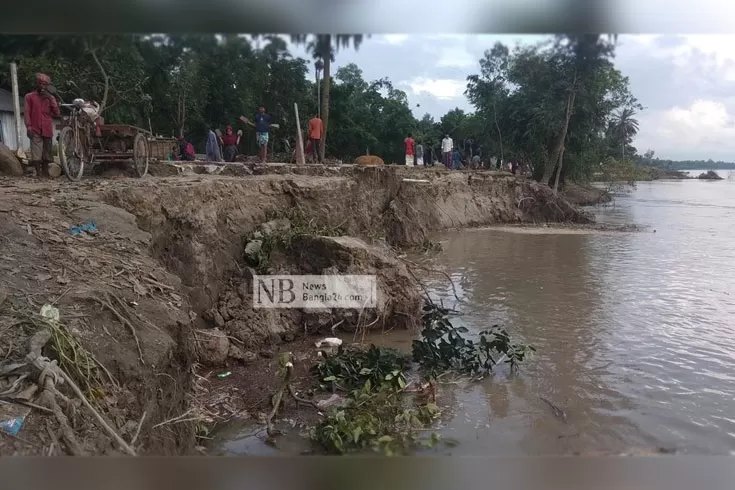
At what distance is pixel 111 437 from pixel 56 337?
25.3 inches

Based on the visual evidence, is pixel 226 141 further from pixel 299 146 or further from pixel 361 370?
pixel 361 370

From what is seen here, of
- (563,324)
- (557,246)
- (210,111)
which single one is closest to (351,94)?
(210,111)

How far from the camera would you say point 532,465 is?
1.26 metres

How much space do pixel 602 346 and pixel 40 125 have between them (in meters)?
6.80

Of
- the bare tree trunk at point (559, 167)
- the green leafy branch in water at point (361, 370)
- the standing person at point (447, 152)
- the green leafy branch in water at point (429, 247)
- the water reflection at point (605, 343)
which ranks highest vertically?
the standing person at point (447, 152)

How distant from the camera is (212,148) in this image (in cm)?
528

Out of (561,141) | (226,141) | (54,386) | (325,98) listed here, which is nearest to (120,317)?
(54,386)

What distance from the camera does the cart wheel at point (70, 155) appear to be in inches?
208

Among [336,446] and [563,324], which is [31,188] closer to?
[336,446]

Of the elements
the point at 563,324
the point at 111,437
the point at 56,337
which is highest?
the point at 56,337

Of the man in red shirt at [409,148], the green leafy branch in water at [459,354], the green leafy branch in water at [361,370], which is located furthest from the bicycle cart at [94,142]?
the man in red shirt at [409,148]

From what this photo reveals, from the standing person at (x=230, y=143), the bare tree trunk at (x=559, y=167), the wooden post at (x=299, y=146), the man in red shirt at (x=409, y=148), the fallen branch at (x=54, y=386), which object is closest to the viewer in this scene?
the fallen branch at (x=54, y=386)

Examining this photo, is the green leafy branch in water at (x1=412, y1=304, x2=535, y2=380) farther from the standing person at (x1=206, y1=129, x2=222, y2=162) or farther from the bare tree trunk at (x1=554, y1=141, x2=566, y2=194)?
the bare tree trunk at (x1=554, y1=141, x2=566, y2=194)

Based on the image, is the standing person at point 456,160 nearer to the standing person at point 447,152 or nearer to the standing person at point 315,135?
the standing person at point 447,152
